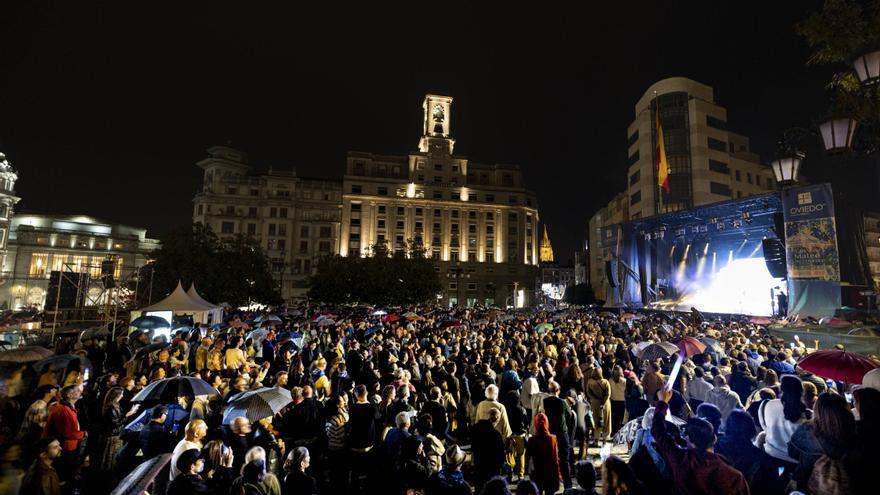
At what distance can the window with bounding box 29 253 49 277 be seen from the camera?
7175 centimetres

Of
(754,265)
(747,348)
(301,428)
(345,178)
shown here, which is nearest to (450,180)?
(345,178)

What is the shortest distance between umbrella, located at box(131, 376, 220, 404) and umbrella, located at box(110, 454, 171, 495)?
8.28ft

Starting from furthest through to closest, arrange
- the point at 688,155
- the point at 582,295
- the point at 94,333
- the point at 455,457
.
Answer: the point at 688,155
the point at 582,295
the point at 94,333
the point at 455,457

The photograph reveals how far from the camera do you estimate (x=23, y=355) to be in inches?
323

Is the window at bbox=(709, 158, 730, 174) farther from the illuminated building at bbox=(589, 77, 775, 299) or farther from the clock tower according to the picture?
the clock tower

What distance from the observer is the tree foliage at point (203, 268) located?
30.8 metres

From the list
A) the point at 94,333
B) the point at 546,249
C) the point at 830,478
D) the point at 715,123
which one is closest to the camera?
the point at 830,478

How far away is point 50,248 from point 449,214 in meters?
71.6

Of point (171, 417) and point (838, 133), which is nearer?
point (838, 133)

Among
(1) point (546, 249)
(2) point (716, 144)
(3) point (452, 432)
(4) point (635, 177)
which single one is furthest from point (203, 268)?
(1) point (546, 249)

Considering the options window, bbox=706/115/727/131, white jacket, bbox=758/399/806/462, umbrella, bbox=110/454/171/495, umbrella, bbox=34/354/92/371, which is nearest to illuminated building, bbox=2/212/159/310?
umbrella, bbox=34/354/92/371

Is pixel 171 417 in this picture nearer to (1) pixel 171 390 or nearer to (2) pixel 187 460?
(1) pixel 171 390

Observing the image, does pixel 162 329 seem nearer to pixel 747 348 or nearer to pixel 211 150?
pixel 747 348

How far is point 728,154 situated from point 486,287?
126 feet
